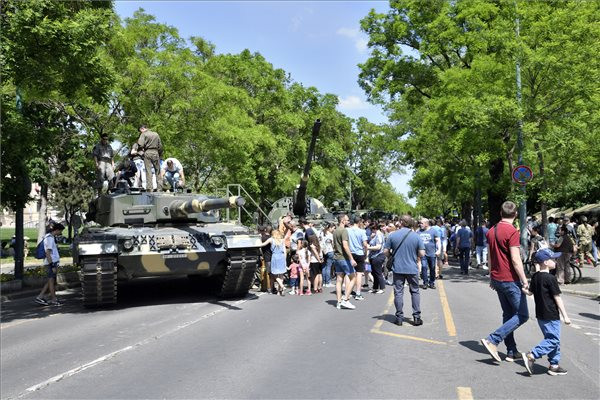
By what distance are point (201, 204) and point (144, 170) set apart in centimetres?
290

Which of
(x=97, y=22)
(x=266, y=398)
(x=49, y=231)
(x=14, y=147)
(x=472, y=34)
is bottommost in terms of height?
(x=266, y=398)

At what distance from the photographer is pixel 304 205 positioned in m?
20.7

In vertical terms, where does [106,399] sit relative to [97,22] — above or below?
below

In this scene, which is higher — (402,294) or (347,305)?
(402,294)

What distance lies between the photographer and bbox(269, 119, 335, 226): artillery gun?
66.2ft

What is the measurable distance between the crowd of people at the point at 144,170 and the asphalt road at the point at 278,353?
3028 millimetres

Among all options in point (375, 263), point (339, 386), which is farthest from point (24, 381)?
point (375, 263)

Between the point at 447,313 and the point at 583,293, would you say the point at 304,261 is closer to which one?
the point at 447,313

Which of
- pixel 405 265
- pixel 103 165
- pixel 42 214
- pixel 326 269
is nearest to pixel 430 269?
pixel 326 269

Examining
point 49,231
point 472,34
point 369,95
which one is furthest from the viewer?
point 369,95

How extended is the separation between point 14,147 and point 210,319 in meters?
5.44

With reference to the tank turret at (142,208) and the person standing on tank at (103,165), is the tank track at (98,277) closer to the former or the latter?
the tank turret at (142,208)

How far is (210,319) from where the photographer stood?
9.84 m

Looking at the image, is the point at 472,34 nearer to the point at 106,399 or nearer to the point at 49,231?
the point at 49,231
